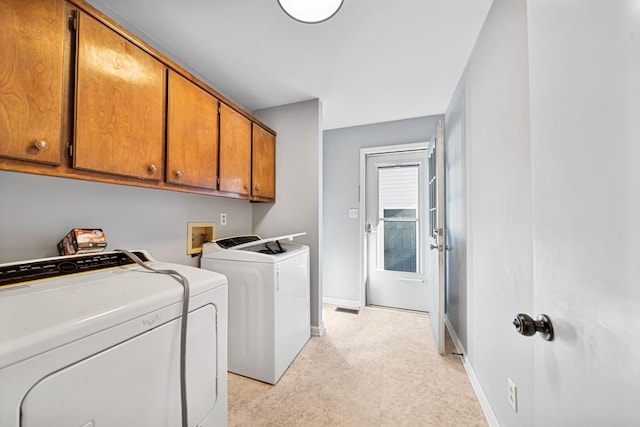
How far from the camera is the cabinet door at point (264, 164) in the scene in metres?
2.16

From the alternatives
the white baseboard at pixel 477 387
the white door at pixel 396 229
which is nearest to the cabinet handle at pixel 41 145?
the white baseboard at pixel 477 387

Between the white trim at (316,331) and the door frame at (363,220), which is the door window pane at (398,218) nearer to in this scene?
the door frame at (363,220)

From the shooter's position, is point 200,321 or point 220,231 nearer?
point 200,321

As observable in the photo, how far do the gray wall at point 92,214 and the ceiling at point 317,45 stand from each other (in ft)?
3.39

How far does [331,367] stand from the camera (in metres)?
1.86

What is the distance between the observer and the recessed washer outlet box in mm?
1825

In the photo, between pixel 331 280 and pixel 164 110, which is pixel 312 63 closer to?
pixel 164 110

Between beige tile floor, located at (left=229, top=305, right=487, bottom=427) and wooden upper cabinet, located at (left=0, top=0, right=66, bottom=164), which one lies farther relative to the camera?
beige tile floor, located at (left=229, top=305, right=487, bottom=427)

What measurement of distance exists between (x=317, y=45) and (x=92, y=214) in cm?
171

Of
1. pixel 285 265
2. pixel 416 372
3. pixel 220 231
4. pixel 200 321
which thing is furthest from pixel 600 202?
pixel 220 231

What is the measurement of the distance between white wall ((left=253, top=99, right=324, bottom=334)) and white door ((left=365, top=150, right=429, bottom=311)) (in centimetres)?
103

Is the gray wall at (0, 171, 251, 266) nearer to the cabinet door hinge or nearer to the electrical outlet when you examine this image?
the cabinet door hinge

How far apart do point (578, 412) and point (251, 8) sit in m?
2.00

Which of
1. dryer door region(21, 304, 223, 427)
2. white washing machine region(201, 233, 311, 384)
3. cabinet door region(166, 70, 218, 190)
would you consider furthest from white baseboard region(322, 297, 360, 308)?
dryer door region(21, 304, 223, 427)
